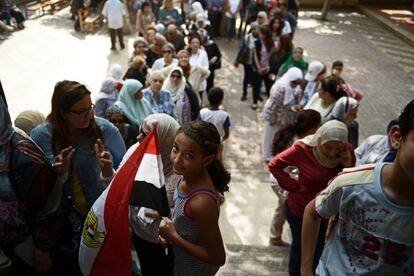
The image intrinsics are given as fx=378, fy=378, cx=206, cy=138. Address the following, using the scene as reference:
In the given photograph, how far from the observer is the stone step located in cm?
380

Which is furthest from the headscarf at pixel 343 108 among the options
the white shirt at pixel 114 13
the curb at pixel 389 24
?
the curb at pixel 389 24

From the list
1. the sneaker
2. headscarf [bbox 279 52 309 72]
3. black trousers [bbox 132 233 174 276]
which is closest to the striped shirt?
black trousers [bbox 132 233 174 276]

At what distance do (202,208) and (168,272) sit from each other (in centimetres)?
→ 109

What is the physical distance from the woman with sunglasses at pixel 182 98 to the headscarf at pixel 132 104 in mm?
664

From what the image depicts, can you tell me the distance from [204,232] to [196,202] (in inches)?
6.5

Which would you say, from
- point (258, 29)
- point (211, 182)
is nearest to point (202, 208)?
point (211, 182)

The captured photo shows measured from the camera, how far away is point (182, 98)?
540 cm

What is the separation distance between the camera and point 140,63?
6410 millimetres

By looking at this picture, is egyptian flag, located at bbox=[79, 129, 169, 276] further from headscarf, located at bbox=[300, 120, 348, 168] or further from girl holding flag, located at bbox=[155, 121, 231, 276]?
headscarf, located at bbox=[300, 120, 348, 168]

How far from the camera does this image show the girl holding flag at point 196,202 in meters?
2.04

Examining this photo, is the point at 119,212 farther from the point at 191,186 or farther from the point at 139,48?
the point at 139,48

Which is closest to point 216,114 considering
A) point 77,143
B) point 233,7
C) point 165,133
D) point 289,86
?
point 289,86

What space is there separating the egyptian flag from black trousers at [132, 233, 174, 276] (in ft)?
1.92

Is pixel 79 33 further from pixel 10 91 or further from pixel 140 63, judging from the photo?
pixel 140 63
